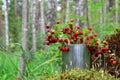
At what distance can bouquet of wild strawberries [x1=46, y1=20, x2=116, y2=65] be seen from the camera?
3754 millimetres

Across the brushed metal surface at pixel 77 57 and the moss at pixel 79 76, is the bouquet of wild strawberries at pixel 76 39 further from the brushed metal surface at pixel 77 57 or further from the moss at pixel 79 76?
the moss at pixel 79 76

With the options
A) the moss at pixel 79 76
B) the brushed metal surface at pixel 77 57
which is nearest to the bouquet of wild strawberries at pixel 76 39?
the brushed metal surface at pixel 77 57

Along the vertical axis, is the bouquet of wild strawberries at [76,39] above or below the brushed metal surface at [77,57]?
above

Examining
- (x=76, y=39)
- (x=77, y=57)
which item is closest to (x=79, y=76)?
(x=77, y=57)

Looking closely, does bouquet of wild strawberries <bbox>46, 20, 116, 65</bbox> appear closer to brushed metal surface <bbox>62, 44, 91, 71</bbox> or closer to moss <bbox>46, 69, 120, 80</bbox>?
brushed metal surface <bbox>62, 44, 91, 71</bbox>

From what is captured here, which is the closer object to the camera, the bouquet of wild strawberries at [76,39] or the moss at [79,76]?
the moss at [79,76]

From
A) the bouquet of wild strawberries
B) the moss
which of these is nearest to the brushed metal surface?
the bouquet of wild strawberries

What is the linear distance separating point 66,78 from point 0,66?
1781 millimetres

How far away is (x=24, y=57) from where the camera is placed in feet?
12.4

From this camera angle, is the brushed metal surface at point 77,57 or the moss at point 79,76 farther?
the brushed metal surface at point 77,57

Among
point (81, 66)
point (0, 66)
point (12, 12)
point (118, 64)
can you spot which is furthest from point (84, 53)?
point (12, 12)

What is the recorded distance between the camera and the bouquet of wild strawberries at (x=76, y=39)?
12.3 ft

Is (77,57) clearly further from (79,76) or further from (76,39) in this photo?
(79,76)

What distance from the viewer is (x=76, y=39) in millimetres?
3830
